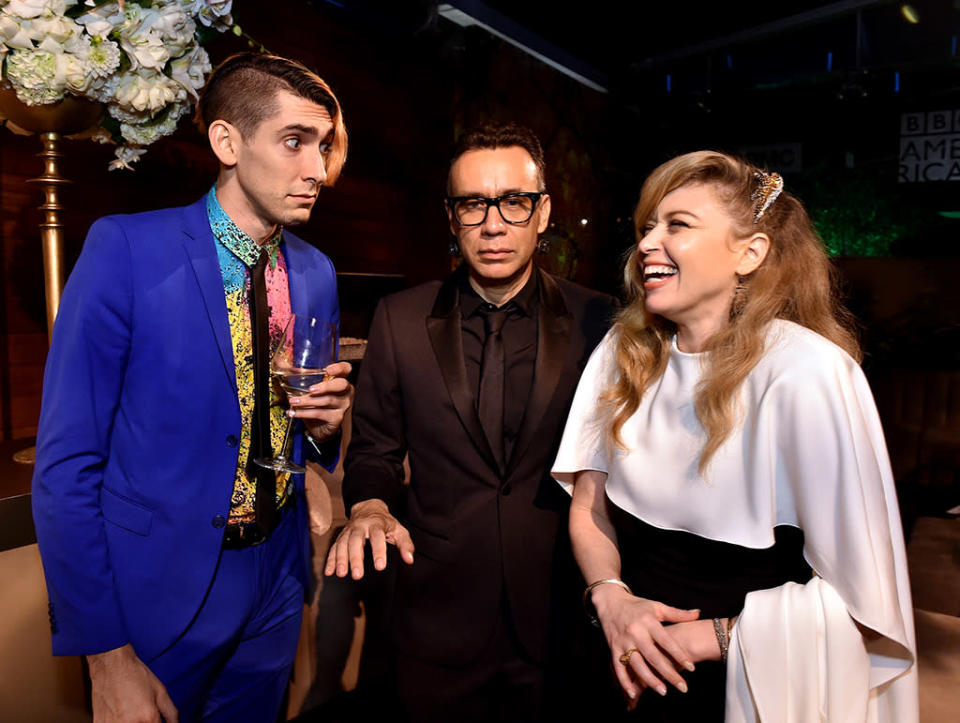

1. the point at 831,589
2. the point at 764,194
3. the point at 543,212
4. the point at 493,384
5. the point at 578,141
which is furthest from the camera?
the point at 578,141

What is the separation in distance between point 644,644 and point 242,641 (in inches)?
39.7

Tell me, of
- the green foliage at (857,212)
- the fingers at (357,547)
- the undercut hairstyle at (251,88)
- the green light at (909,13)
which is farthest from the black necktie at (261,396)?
the green foliage at (857,212)

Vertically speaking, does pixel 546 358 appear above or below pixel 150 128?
below

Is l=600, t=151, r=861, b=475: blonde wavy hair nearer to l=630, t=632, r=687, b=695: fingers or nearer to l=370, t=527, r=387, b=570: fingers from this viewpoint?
l=630, t=632, r=687, b=695: fingers

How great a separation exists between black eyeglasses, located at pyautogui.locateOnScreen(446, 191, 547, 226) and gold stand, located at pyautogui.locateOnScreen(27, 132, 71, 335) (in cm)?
113

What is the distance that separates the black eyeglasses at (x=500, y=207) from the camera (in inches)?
73.0

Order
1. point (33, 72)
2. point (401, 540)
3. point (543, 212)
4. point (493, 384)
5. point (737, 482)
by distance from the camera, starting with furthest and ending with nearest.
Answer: point (543, 212) → point (493, 384) → point (33, 72) → point (401, 540) → point (737, 482)

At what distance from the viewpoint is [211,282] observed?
151 cm

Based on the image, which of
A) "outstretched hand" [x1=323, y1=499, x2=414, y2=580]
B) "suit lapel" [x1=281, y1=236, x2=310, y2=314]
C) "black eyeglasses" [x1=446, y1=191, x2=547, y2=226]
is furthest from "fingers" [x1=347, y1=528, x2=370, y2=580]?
"black eyeglasses" [x1=446, y1=191, x2=547, y2=226]

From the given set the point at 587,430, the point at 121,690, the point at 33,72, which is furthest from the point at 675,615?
the point at 33,72

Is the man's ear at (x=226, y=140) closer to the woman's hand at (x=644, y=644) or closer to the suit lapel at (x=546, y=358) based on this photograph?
A: the suit lapel at (x=546, y=358)

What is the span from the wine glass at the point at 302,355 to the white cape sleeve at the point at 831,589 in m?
0.92

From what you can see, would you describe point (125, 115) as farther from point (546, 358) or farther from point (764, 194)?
point (764, 194)

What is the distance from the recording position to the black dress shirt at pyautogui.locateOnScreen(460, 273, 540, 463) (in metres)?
1.84
